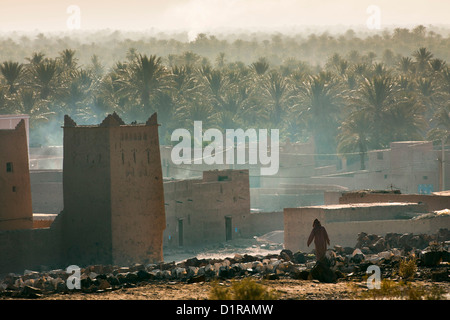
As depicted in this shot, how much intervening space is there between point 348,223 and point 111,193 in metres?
7.00

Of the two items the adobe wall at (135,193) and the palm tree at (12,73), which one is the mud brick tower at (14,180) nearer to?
the adobe wall at (135,193)

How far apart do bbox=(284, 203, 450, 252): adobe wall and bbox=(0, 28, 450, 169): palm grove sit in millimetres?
24574

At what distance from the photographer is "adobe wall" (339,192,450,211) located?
110ft

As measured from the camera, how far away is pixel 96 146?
2728 centimetres

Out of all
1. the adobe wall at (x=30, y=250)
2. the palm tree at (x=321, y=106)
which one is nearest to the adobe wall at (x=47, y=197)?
the adobe wall at (x=30, y=250)

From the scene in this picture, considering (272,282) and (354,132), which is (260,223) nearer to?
(272,282)

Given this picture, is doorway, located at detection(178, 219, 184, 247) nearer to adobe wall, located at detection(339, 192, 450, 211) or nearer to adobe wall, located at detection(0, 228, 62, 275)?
adobe wall, located at detection(339, 192, 450, 211)

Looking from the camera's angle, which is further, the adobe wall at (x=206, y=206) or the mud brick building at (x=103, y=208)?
the adobe wall at (x=206, y=206)

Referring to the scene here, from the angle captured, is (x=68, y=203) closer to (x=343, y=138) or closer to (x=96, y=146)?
(x=96, y=146)

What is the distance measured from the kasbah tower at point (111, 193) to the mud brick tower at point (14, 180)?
1.61 meters

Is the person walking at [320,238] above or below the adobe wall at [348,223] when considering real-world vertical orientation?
above

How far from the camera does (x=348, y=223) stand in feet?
98.7

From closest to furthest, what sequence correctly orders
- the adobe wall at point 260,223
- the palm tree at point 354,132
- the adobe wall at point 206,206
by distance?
the adobe wall at point 206,206, the adobe wall at point 260,223, the palm tree at point 354,132

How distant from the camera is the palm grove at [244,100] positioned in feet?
194
